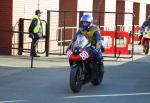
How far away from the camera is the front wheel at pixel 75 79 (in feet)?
37.3

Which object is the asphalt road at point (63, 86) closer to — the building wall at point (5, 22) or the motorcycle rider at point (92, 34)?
the motorcycle rider at point (92, 34)

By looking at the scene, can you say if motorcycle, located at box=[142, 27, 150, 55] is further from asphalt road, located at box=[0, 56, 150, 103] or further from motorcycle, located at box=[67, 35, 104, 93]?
motorcycle, located at box=[67, 35, 104, 93]

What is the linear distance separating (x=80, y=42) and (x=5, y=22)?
29.8ft

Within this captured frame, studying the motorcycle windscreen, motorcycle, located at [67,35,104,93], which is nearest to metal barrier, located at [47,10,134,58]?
motorcycle, located at [67,35,104,93]

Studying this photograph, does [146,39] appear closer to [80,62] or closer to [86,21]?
[86,21]

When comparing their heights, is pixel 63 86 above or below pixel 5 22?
below

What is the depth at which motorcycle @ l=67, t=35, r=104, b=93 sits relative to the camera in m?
11.4

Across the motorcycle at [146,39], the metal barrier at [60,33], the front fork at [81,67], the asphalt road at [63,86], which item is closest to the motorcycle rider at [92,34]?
the front fork at [81,67]

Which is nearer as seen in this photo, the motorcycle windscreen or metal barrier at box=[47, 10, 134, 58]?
the motorcycle windscreen

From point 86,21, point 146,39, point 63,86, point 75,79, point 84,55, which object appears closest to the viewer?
point 75,79

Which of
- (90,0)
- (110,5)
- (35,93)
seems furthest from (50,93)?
(110,5)

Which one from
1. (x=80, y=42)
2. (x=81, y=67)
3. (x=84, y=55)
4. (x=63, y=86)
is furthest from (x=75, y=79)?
(x=63, y=86)

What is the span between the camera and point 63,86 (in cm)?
1255

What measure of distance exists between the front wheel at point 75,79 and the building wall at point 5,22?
8.86 meters
